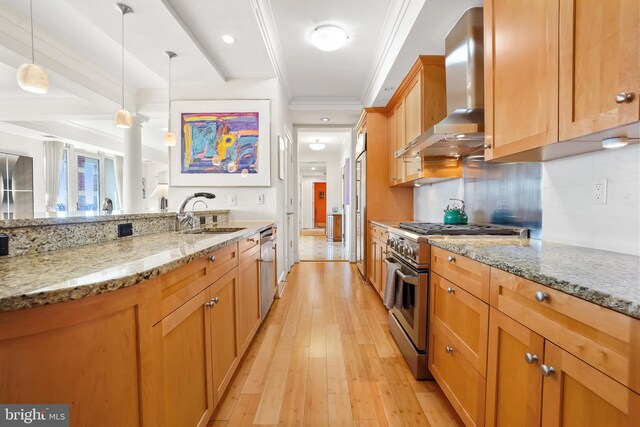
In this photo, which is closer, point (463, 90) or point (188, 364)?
point (188, 364)

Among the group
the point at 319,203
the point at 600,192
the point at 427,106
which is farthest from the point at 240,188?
the point at 319,203

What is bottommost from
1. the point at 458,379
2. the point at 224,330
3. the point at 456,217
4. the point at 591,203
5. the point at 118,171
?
the point at 458,379

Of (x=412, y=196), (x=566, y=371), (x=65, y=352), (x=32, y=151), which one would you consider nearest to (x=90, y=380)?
(x=65, y=352)

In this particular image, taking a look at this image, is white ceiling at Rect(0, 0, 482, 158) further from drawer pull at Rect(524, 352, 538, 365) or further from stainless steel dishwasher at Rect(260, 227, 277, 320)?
drawer pull at Rect(524, 352, 538, 365)

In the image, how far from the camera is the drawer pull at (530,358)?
0.86m

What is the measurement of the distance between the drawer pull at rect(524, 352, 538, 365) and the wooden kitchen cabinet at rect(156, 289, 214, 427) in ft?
3.84

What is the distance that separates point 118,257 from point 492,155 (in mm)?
1797

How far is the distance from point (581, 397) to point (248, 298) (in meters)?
1.75

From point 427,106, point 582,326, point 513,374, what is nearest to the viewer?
point 582,326

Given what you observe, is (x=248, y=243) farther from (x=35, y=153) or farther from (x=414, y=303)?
(x=35, y=153)

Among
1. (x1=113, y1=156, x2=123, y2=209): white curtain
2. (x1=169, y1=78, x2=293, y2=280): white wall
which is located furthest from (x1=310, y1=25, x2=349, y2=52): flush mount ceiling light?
(x1=113, y1=156, x2=123, y2=209): white curtain

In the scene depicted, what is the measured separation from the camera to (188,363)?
109 centimetres

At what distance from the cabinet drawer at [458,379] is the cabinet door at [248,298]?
1.20 metres

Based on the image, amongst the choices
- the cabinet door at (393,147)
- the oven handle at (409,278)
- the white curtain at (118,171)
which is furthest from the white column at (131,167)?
the white curtain at (118,171)
